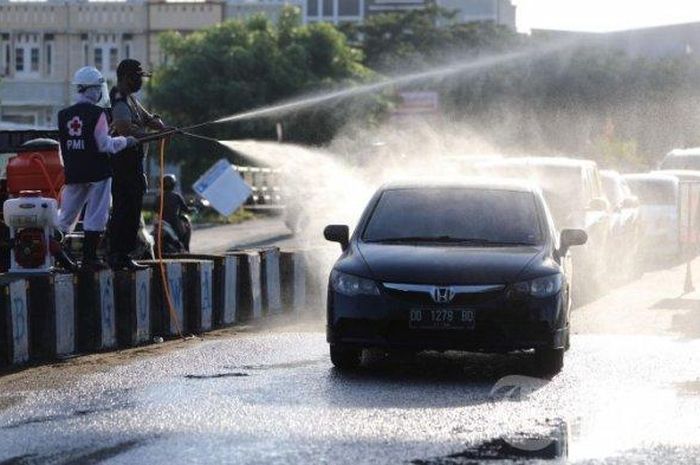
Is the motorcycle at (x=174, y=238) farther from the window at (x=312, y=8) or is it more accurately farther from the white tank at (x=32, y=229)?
the window at (x=312, y=8)

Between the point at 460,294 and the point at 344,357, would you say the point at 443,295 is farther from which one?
the point at 344,357

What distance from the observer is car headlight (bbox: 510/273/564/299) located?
45.4ft

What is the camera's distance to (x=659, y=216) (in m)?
34.8

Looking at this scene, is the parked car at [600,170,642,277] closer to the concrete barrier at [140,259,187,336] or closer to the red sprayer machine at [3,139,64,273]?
the concrete barrier at [140,259,187,336]

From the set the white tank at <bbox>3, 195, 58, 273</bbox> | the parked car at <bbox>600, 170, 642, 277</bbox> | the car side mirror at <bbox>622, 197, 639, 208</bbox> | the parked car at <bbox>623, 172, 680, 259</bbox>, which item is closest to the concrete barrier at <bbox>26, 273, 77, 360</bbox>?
the white tank at <bbox>3, 195, 58, 273</bbox>

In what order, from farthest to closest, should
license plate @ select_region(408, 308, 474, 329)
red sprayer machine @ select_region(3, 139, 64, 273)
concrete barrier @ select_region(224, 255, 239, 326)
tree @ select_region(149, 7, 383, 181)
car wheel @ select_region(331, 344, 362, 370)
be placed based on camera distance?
1. tree @ select_region(149, 7, 383, 181)
2. concrete barrier @ select_region(224, 255, 239, 326)
3. red sprayer machine @ select_region(3, 139, 64, 273)
4. car wheel @ select_region(331, 344, 362, 370)
5. license plate @ select_region(408, 308, 474, 329)

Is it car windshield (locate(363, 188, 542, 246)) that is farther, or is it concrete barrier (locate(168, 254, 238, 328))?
concrete barrier (locate(168, 254, 238, 328))

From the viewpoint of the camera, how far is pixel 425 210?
15422mm

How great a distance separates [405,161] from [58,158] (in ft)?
62.3

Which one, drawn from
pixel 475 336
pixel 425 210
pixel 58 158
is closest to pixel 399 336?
pixel 475 336

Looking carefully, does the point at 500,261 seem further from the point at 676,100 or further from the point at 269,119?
the point at 676,100

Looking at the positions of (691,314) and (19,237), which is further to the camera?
(691,314)

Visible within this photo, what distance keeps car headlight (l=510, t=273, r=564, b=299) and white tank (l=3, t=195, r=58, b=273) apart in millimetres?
4250

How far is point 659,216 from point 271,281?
1566 cm
